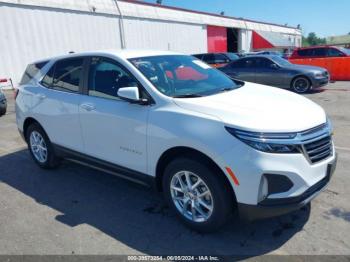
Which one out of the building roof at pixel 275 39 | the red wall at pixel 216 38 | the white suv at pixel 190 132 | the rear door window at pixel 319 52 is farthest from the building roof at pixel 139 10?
the white suv at pixel 190 132

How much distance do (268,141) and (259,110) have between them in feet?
1.38

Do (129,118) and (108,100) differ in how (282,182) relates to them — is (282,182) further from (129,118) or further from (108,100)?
(108,100)

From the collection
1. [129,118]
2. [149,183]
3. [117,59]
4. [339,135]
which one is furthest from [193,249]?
[339,135]

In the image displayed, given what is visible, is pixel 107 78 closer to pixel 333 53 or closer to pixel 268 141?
pixel 268 141

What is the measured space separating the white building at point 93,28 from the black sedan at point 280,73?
11.7m

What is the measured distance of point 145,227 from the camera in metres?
3.47

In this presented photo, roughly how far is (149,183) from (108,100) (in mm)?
1080

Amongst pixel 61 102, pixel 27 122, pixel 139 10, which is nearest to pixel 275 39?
pixel 139 10

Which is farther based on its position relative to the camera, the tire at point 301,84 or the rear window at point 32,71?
the tire at point 301,84

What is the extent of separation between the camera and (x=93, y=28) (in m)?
21.7

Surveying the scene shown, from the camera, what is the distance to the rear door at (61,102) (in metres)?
4.30

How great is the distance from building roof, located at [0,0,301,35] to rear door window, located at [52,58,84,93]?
14.9 m

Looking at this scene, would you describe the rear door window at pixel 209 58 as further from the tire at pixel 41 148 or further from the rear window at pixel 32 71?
the tire at pixel 41 148

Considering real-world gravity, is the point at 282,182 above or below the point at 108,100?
below
